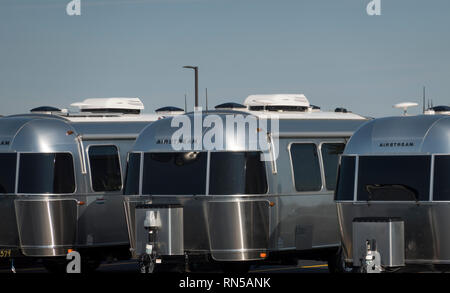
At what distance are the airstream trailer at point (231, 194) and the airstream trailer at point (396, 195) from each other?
1.96 m

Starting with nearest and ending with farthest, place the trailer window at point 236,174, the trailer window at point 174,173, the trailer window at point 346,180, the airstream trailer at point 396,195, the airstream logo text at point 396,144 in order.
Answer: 1. the airstream trailer at point 396,195
2. the airstream logo text at point 396,144
3. the trailer window at point 346,180
4. the trailer window at point 236,174
5. the trailer window at point 174,173

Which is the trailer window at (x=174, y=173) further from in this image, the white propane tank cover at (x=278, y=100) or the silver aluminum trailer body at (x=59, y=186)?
the white propane tank cover at (x=278, y=100)

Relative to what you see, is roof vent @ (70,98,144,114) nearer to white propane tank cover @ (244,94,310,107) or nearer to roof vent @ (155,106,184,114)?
roof vent @ (155,106,184,114)

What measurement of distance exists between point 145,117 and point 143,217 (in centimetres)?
475

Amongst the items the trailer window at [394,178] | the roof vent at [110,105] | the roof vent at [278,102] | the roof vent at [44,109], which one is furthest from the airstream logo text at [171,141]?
the roof vent at [110,105]

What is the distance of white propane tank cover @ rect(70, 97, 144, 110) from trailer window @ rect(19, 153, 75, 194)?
304 cm

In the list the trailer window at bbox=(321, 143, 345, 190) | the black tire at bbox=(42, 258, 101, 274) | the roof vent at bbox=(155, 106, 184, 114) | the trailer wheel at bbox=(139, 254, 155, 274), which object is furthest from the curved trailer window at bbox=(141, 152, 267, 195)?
the roof vent at bbox=(155, 106, 184, 114)

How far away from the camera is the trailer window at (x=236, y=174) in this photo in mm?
18828

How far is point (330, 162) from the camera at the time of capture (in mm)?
20797

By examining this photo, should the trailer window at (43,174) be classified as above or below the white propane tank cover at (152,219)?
above

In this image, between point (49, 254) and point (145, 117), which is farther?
point (145, 117)

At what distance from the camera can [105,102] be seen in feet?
77.0
